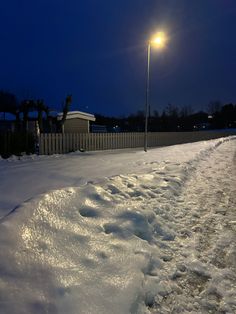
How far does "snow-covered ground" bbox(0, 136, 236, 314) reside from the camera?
300 cm

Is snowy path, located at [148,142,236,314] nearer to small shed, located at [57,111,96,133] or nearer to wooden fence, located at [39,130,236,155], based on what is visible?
wooden fence, located at [39,130,236,155]

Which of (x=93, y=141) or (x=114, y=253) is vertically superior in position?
(x=93, y=141)

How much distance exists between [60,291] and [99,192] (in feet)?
10.3

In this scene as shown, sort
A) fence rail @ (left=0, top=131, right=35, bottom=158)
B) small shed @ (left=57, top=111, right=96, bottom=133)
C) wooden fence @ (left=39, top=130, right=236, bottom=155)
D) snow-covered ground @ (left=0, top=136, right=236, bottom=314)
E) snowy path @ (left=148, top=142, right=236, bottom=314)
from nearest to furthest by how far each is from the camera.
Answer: snow-covered ground @ (left=0, top=136, right=236, bottom=314) < snowy path @ (left=148, top=142, right=236, bottom=314) < fence rail @ (left=0, top=131, right=35, bottom=158) < wooden fence @ (left=39, top=130, right=236, bottom=155) < small shed @ (left=57, top=111, right=96, bottom=133)

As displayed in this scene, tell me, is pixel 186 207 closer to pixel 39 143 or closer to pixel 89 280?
pixel 89 280

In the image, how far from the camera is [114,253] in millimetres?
3994

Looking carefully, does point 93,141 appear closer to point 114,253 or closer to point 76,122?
point 76,122

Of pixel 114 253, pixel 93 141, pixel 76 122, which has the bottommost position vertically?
pixel 114 253

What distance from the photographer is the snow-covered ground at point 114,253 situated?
300 centimetres

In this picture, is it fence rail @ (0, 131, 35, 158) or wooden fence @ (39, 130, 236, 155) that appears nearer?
fence rail @ (0, 131, 35, 158)

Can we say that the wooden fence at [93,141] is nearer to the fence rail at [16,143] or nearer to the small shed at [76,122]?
the fence rail at [16,143]

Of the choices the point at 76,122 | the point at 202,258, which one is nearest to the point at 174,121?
the point at 76,122

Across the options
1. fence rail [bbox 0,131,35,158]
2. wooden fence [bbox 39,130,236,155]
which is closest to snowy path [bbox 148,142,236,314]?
fence rail [bbox 0,131,35,158]

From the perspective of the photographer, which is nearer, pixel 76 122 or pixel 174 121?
pixel 76 122
